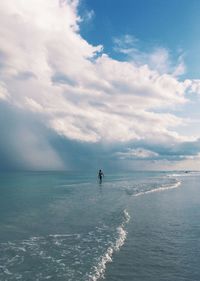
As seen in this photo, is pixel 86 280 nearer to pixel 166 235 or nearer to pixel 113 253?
pixel 113 253

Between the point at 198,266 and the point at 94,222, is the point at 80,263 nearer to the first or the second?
the point at 198,266

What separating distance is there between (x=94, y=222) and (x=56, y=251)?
791 cm

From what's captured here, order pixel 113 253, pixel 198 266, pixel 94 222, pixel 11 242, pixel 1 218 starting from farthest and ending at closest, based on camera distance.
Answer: pixel 1 218 < pixel 94 222 < pixel 11 242 < pixel 113 253 < pixel 198 266

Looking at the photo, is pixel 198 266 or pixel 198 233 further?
pixel 198 233

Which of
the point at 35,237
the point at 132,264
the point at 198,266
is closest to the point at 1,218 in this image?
the point at 35,237

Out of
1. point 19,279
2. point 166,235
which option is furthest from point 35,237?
point 166,235

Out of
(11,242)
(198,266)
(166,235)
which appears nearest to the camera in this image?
(198,266)

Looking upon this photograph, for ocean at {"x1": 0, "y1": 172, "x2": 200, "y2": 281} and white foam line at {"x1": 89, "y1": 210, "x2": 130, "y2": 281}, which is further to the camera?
ocean at {"x1": 0, "y1": 172, "x2": 200, "y2": 281}

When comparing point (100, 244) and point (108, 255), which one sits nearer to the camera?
point (108, 255)

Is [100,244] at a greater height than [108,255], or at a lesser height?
greater

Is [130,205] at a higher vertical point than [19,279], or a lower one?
higher

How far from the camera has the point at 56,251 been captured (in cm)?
1800

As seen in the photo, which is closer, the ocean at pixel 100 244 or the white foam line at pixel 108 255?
the white foam line at pixel 108 255

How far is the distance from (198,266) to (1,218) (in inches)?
723
